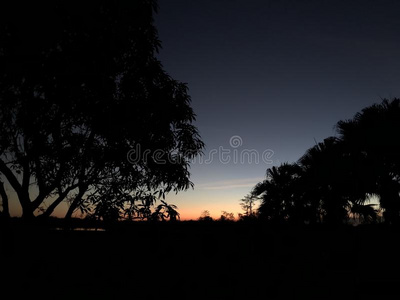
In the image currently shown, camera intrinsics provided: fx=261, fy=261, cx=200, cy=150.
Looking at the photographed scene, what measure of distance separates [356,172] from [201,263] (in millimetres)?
9995

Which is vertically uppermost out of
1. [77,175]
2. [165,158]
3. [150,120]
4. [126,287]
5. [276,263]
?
[150,120]

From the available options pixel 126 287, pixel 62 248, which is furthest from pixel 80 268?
pixel 126 287

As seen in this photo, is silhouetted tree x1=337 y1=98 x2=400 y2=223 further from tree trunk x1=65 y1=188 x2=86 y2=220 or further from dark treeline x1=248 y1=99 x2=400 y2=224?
tree trunk x1=65 y1=188 x2=86 y2=220

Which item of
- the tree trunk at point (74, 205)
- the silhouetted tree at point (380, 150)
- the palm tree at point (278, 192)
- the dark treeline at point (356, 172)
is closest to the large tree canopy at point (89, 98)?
the tree trunk at point (74, 205)

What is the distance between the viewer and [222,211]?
48.1m

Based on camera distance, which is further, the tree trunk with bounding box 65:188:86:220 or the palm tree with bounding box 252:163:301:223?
the palm tree with bounding box 252:163:301:223

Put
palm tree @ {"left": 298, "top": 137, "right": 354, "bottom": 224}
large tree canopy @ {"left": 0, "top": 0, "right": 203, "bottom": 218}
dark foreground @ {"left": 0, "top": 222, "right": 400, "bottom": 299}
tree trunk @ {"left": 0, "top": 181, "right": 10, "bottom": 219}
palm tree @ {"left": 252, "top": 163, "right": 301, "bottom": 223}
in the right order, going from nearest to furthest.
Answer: dark foreground @ {"left": 0, "top": 222, "right": 400, "bottom": 299} → large tree canopy @ {"left": 0, "top": 0, "right": 203, "bottom": 218} → tree trunk @ {"left": 0, "top": 181, "right": 10, "bottom": 219} → palm tree @ {"left": 298, "top": 137, "right": 354, "bottom": 224} → palm tree @ {"left": 252, "top": 163, "right": 301, "bottom": 223}

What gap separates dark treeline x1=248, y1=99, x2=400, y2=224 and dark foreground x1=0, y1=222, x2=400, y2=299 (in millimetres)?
2302

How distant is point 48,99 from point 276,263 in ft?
21.3

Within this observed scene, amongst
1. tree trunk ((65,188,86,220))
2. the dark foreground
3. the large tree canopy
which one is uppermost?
the large tree canopy

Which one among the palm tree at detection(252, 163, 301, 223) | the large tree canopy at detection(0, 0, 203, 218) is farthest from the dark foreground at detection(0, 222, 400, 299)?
the palm tree at detection(252, 163, 301, 223)

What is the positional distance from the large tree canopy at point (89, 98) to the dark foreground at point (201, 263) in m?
1.30

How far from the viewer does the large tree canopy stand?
637 cm

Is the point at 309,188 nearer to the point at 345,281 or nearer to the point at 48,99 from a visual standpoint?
the point at 345,281
